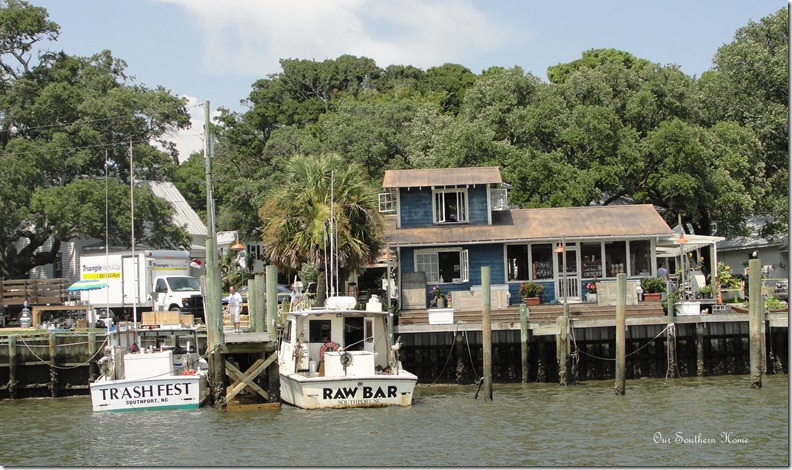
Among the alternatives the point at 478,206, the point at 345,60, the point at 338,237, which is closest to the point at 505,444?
the point at 338,237

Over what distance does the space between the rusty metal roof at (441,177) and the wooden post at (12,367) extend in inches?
566

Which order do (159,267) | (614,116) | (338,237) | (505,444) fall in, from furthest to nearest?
(614,116) < (159,267) < (338,237) < (505,444)

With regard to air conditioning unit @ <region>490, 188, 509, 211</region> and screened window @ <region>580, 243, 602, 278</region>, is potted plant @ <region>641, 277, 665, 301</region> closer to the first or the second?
screened window @ <region>580, 243, 602, 278</region>

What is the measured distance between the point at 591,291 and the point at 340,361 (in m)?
13.0

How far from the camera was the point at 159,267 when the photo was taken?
44.5 m

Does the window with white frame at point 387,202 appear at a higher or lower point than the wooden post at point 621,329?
higher

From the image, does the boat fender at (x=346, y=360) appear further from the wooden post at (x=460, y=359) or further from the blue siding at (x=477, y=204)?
the blue siding at (x=477, y=204)

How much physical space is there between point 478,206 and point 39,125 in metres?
29.3

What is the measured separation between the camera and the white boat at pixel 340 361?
2723 centimetres

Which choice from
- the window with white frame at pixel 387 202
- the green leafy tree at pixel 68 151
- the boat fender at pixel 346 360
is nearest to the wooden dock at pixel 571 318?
the boat fender at pixel 346 360

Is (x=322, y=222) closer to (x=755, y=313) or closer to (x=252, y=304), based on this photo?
(x=252, y=304)

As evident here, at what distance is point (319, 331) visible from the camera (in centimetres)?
2898

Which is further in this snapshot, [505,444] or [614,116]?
[614,116]

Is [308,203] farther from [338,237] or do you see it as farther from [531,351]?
[531,351]
